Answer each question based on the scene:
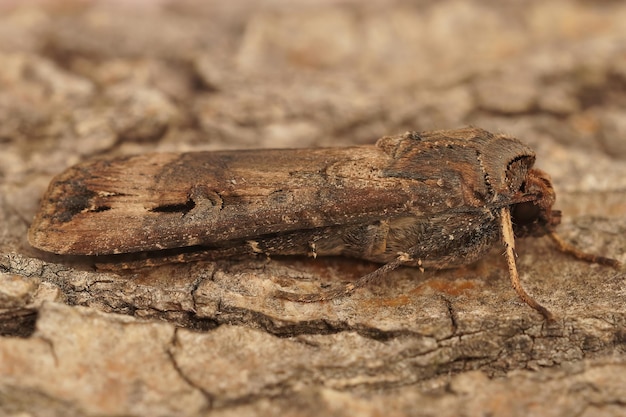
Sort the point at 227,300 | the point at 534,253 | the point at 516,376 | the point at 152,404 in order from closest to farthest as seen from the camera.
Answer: the point at 152,404 < the point at 516,376 < the point at 227,300 < the point at 534,253

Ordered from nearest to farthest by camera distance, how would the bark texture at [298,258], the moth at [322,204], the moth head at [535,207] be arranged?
1. the bark texture at [298,258]
2. the moth at [322,204]
3. the moth head at [535,207]

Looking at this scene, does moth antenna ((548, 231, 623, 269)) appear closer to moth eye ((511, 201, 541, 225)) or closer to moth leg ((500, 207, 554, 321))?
moth eye ((511, 201, 541, 225))

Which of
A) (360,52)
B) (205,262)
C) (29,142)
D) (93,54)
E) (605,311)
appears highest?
(360,52)

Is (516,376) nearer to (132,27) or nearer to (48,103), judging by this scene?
(48,103)

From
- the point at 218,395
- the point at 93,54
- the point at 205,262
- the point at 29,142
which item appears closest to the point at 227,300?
the point at 205,262

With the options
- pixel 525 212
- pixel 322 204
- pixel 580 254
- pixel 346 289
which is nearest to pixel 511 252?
pixel 525 212

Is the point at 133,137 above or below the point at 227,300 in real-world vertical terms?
above

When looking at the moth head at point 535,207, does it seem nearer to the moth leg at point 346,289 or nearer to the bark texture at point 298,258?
the bark texture at point 298,258

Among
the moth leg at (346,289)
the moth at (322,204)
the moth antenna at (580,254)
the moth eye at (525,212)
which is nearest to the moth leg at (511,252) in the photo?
the moth at (322,204)
